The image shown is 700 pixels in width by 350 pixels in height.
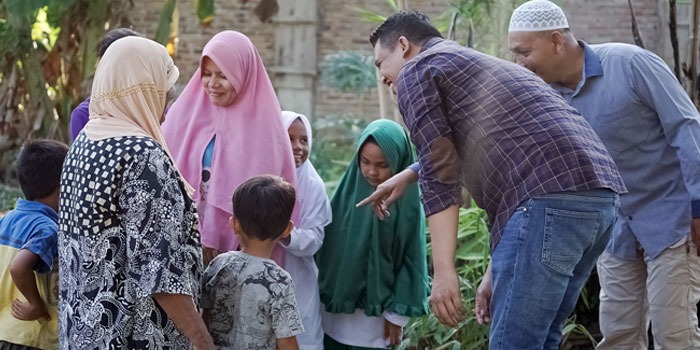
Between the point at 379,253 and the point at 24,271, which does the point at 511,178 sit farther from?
the point at 24,271

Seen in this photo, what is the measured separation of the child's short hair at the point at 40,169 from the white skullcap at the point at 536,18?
1880 millimetres

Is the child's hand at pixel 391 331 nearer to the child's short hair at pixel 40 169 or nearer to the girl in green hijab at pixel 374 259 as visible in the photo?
the girl in green hijab at pixel 374 259

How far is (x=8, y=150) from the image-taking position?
10898mm

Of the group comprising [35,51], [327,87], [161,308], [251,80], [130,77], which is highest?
[130,77]

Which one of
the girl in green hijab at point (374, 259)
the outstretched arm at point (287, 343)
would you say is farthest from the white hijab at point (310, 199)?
the outstretched arm at point (287, 343)

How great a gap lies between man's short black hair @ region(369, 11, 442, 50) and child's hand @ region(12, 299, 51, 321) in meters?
1.63

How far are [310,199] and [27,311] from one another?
4.41 ft

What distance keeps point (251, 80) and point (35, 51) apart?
6385 millimetres

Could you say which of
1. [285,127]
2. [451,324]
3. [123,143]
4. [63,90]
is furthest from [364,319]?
[63,90]

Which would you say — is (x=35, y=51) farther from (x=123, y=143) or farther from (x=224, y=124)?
(x=123, y=143)

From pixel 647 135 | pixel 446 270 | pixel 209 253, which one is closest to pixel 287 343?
pixel 446 270

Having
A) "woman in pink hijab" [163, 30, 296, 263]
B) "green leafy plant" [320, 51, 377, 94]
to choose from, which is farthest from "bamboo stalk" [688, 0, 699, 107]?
"green leafy plant" [320, 51, 377, 94]

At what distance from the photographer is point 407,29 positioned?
12.3ft

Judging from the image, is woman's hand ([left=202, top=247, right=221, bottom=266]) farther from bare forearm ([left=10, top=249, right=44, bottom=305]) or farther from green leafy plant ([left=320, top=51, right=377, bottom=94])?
green leafy plant ([left=320, top=51, right=377, bottom=94])
